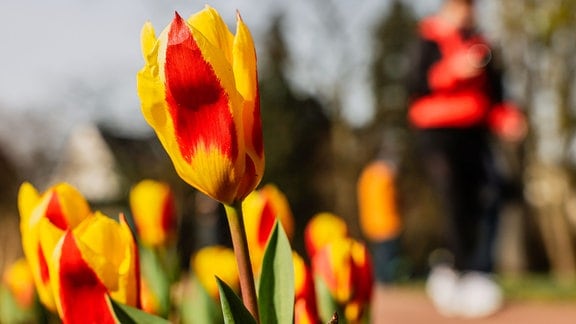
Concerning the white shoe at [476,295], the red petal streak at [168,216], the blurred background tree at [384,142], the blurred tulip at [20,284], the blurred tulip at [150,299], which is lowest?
the blurred background tree at [384,142]

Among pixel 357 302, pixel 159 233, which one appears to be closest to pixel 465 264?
pixel 159 233

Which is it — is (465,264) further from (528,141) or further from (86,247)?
(528,141)

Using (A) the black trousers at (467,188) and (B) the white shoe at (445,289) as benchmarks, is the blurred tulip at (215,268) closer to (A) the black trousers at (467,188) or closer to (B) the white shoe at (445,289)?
(A) the black trousers at (467,188)

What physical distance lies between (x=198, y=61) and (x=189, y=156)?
0.24ft

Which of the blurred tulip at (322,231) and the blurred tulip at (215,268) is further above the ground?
the blurred tulip at (322,231)

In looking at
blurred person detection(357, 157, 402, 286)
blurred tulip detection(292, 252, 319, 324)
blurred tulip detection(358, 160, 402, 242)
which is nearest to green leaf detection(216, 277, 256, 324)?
blurred tulip detection(292, 252, 319, 324)

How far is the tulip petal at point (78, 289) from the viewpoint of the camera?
771 mm

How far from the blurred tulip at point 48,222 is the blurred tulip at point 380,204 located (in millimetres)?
10785

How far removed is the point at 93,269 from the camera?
78cm

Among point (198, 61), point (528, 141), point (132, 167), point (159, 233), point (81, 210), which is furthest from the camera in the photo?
point (132, 167)

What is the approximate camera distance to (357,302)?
954 millimetres

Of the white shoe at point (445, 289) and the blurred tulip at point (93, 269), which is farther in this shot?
the white shoe at point (445, 289)

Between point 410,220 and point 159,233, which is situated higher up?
point 159,233

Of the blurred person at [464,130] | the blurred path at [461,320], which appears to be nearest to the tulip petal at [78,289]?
the blurred path at [461,320]
